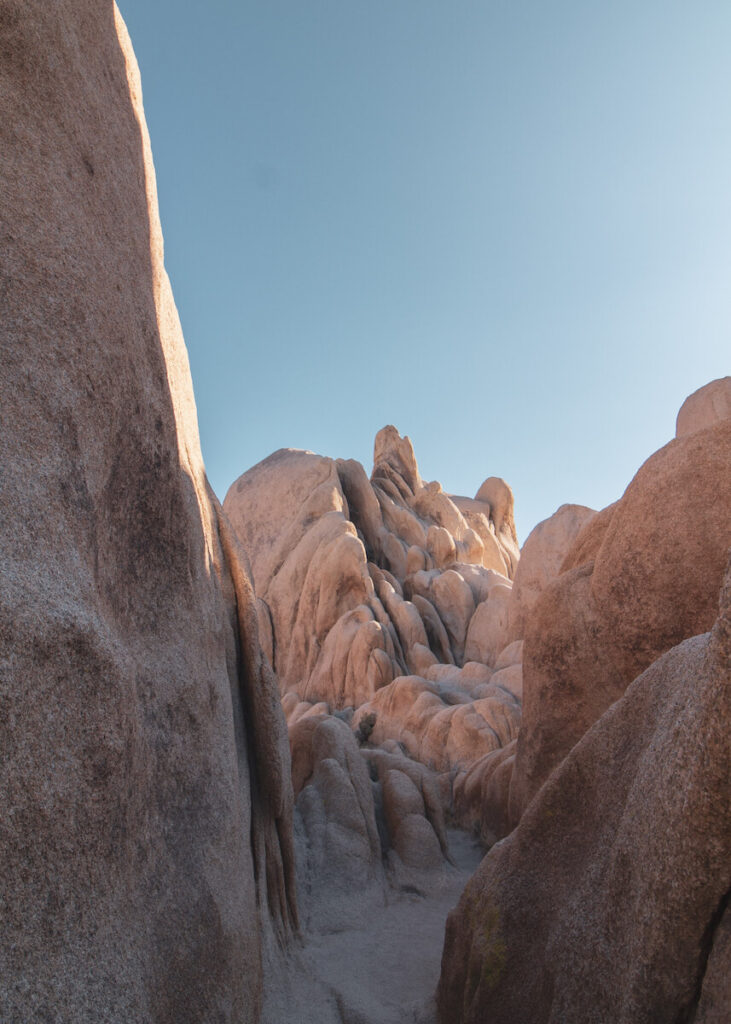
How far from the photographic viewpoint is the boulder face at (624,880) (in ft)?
10.4

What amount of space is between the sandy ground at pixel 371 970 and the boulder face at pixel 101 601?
4.06ft

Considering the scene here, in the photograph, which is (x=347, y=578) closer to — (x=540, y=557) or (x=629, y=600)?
(x=540, y=557)

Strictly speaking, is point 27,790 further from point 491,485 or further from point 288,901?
point 491,485

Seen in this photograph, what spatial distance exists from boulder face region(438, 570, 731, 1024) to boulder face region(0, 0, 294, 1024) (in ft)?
6.62

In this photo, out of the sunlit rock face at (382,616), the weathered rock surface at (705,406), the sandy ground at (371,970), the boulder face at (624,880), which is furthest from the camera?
the weathered rock surface at (705,406)

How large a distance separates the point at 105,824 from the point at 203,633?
2.26 m

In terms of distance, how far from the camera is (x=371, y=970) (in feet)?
25.9

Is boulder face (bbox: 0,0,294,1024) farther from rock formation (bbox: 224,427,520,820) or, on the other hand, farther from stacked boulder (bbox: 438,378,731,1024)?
rock formation (bbox: 224,427,520,820)

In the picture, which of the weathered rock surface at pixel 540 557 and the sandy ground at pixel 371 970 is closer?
the sandy ground at pixel 371 970

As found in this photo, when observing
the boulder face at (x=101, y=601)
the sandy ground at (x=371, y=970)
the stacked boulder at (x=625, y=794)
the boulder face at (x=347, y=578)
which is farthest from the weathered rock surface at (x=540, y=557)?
the boulder face at (x=101, y=601)

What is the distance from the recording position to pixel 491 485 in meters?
56.3

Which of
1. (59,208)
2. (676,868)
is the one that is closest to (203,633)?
(59,208)

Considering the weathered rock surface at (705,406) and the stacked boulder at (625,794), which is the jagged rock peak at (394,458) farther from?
the stacked boulder at (625,794)

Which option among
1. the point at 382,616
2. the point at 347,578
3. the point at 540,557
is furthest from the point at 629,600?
the point at 347,578
